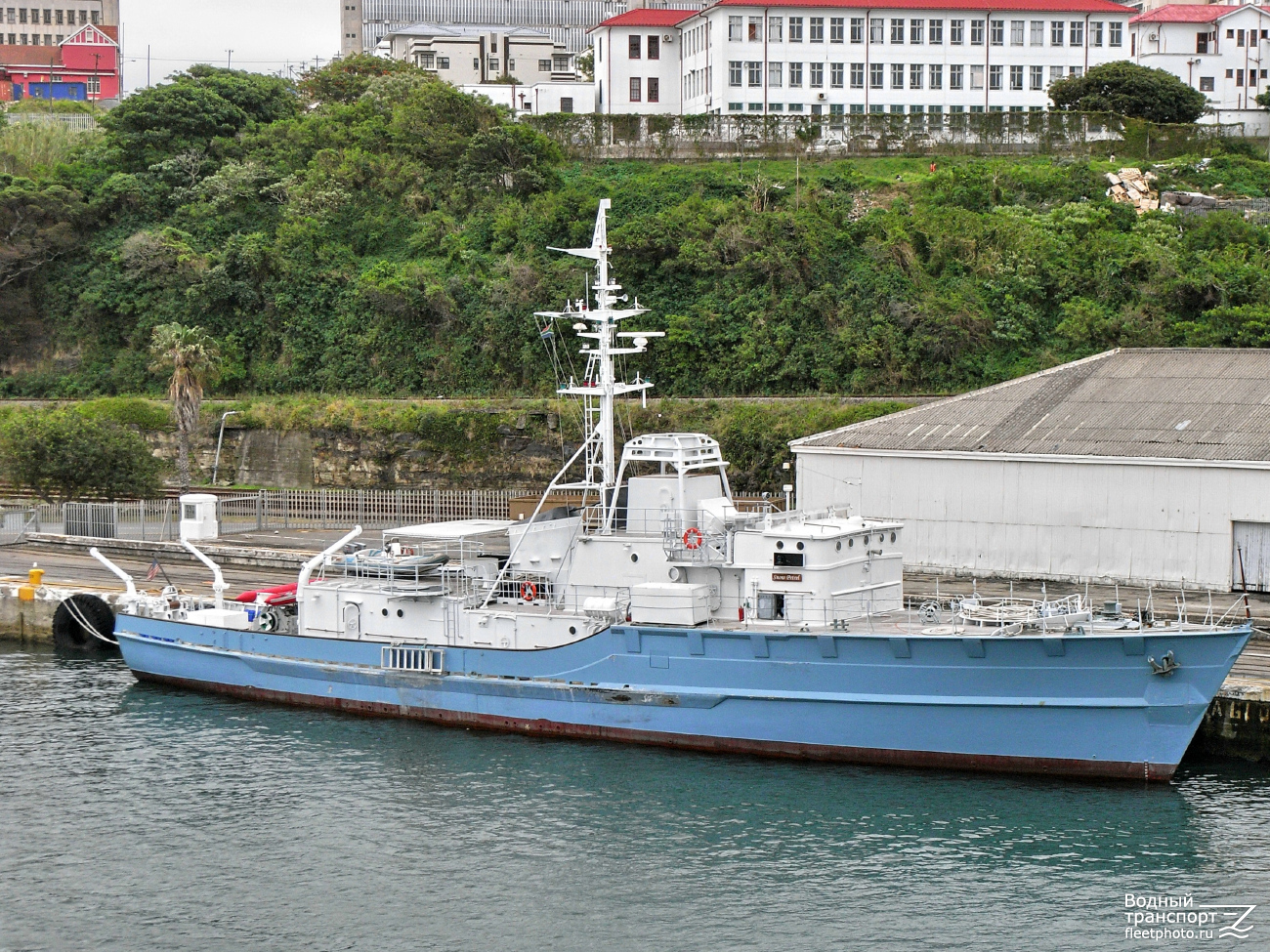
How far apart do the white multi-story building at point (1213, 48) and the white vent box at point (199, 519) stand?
52.1m

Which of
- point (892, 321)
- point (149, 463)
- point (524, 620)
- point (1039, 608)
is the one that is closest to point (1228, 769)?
point (1039, 608)

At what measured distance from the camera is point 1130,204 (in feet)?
201

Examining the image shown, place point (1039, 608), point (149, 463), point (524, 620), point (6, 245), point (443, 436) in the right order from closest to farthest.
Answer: point (1039, 608)
point (524, 620)
point (149, 463)
point (443, 436)
point (6, 245)

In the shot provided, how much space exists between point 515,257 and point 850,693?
38.2m

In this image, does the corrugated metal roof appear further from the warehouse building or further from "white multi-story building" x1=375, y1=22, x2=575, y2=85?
"white multi-story building" x1=375, y1=22, x2=575, y2=85

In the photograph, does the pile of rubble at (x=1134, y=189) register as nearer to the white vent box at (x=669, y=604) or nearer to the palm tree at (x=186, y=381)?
the palm tree at (x=186, y=381)

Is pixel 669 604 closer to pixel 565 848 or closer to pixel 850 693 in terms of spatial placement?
pixel 850 693

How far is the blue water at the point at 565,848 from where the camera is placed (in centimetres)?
2061

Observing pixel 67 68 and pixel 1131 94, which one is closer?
pixel 1131 94

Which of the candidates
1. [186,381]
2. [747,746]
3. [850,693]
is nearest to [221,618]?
[747,746]

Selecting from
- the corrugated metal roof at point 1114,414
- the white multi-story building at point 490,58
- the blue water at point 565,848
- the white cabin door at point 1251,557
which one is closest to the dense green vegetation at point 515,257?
the corrugated metal roof at point 1114,414

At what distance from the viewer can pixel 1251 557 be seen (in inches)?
1379

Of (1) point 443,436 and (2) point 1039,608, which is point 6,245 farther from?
(2) point 1039,608

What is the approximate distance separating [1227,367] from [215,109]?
171ft
